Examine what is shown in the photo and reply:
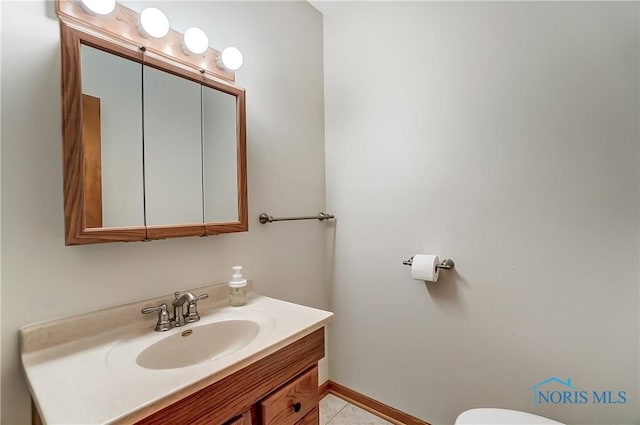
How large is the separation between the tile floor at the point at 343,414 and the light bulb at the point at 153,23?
2027 mm

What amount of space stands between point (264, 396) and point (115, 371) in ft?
1.32

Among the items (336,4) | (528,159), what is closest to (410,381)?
(528,159)

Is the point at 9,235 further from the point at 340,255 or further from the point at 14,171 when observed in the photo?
the point at 340,255

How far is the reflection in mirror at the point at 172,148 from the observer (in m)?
1.04

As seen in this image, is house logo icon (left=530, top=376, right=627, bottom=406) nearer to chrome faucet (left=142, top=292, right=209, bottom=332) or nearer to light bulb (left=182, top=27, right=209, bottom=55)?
chrome faucet (left=142, top=292, right=209, bottom=332)

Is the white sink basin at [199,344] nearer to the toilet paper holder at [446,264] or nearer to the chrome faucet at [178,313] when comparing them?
the chrome faucet at [178,313]

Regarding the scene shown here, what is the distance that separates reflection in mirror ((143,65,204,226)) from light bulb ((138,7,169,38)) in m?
0.11

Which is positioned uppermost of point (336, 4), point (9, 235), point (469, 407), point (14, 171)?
point (336, 4)

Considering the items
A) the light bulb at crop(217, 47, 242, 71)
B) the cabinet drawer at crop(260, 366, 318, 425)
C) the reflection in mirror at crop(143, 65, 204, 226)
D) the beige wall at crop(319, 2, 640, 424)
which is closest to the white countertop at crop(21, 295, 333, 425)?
the cabinet drawer at crop(260, 366, 318, 425)

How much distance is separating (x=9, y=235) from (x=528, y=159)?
71.8 inches

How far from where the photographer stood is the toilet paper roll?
54.8 inches

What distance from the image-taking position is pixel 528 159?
123cm

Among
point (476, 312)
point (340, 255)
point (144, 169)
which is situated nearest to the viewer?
point (144, 169)

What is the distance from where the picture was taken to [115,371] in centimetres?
73
